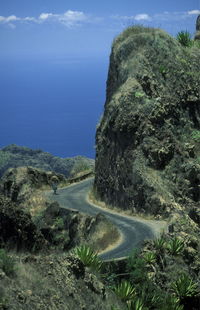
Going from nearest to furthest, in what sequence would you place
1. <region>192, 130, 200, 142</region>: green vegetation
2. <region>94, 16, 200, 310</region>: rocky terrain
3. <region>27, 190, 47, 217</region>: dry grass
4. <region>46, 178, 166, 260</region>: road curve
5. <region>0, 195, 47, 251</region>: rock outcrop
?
<region>0, 195, 47, 251</region>: rock outcrop, <region>94, 16, 200, 310</region>: rocky terrain, <region>46, 178, 166, 260</region>: road curve, <region>27, 190, 47, 217</region>: dry grass, <region>192, 130, 200, 142</region>: green vegetation

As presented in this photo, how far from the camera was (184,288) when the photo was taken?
2359cm

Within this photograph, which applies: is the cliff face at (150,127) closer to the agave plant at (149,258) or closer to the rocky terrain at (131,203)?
the rocky terrain at (131,203)

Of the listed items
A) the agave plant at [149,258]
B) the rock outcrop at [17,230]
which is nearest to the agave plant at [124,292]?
the rock outcrop at [17,230]

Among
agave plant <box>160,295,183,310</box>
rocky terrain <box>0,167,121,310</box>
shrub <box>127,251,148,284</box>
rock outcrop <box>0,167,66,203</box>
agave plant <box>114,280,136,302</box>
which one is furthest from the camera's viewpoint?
rock outcrop <box>0,167,66,203</box>

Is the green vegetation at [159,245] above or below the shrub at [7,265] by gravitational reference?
Result: below

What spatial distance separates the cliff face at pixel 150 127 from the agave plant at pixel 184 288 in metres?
8.55

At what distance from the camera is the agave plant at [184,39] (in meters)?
46.7

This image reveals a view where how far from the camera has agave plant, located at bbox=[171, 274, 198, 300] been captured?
76.9ft

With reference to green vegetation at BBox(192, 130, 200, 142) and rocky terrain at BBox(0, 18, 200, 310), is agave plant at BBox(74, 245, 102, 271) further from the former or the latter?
green vegetation at BBox(192, 130, 200, 142)

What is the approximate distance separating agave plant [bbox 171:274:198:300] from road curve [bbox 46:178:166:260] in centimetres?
299

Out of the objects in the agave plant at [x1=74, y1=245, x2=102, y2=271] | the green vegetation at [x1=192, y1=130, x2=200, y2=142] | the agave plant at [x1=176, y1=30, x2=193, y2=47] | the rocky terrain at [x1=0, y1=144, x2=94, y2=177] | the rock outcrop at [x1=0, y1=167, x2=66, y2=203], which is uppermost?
the agave plant at [x1=176, y1=30, x2=193, y2=47]

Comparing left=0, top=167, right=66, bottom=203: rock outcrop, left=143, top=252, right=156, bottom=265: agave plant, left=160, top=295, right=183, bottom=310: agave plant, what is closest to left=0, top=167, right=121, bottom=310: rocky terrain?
left=160, top=295, right=183, bottom=310: agave plant

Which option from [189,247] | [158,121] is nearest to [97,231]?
[189,247]

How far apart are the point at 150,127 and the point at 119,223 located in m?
7.90
